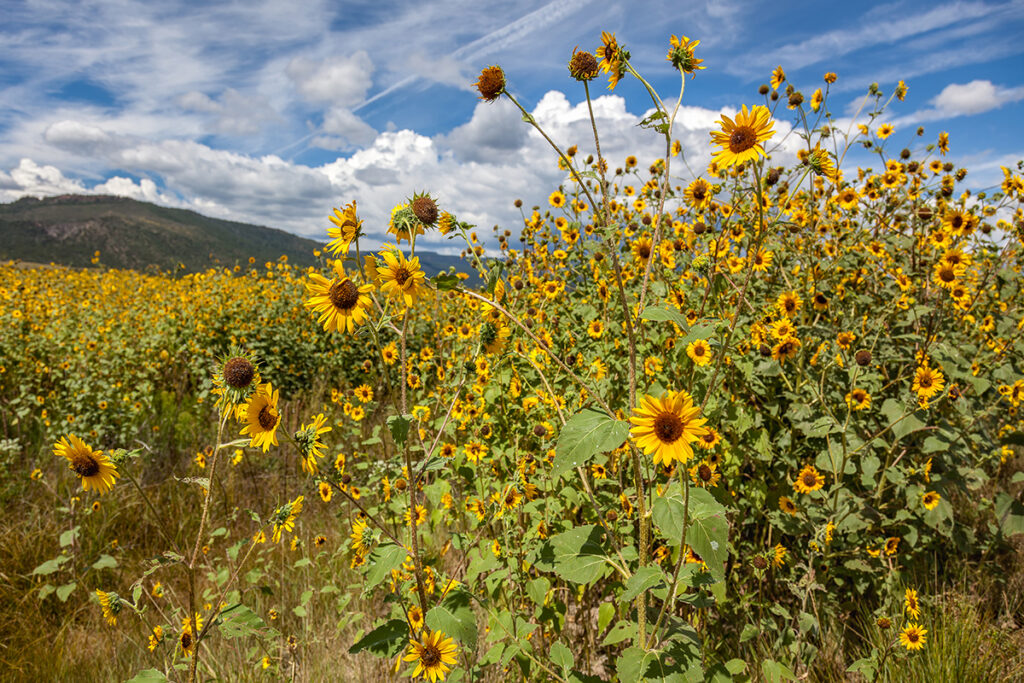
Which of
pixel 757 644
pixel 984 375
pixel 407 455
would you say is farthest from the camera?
pixel 984 375

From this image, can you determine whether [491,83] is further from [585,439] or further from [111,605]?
[111,605]

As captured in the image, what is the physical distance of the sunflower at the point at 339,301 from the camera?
1545mm

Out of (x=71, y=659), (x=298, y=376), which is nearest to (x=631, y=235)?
(x=71, y=659)

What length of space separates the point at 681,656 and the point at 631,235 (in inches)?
119

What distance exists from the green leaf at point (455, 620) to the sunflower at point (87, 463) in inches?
42.6

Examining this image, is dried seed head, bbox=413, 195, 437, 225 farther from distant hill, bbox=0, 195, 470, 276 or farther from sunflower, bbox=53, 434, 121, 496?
distant hill, bbox=0, 195, 470, 276

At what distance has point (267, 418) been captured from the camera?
5.19 ft

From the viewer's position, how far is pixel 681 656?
145cm

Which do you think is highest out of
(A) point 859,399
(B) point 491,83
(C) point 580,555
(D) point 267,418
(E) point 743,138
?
(B) point 491,83

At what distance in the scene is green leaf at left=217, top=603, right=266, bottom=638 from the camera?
1641 mm

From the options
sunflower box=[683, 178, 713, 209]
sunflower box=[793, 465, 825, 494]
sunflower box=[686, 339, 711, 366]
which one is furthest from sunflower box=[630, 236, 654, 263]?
sunflower box=[793, 465, 825, 494]

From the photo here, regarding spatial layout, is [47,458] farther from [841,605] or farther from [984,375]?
[984,375]

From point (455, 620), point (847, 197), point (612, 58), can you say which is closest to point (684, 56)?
point (612, 58)

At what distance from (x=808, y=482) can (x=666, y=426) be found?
1778mm
